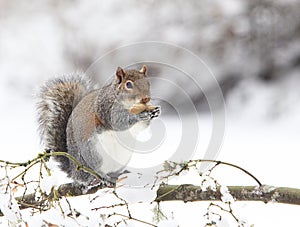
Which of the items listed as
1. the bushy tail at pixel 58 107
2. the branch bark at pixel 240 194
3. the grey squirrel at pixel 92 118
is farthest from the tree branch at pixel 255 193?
the bushy tail at pixel 58 107

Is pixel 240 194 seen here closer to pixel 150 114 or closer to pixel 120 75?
pixel 150 114

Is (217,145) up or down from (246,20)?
down

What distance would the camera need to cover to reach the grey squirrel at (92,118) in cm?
77

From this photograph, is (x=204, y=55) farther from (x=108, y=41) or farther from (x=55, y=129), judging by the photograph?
(x=55, y=129)

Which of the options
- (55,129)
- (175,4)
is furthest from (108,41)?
(55,129)

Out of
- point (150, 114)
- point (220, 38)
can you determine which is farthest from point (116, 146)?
point (220, 38)

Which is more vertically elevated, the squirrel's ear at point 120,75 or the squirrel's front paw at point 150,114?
the squirrel's ear at point 120,75

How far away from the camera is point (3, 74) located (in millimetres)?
2285

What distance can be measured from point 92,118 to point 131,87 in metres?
0.12

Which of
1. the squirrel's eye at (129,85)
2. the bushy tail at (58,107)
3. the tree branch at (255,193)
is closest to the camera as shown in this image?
the tree branch at (255,193)

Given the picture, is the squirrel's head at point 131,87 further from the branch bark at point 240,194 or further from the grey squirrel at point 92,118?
the branch bark at point 240,194

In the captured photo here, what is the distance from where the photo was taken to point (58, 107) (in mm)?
953

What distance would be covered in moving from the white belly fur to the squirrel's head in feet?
0.20

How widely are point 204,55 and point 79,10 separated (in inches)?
23.1
